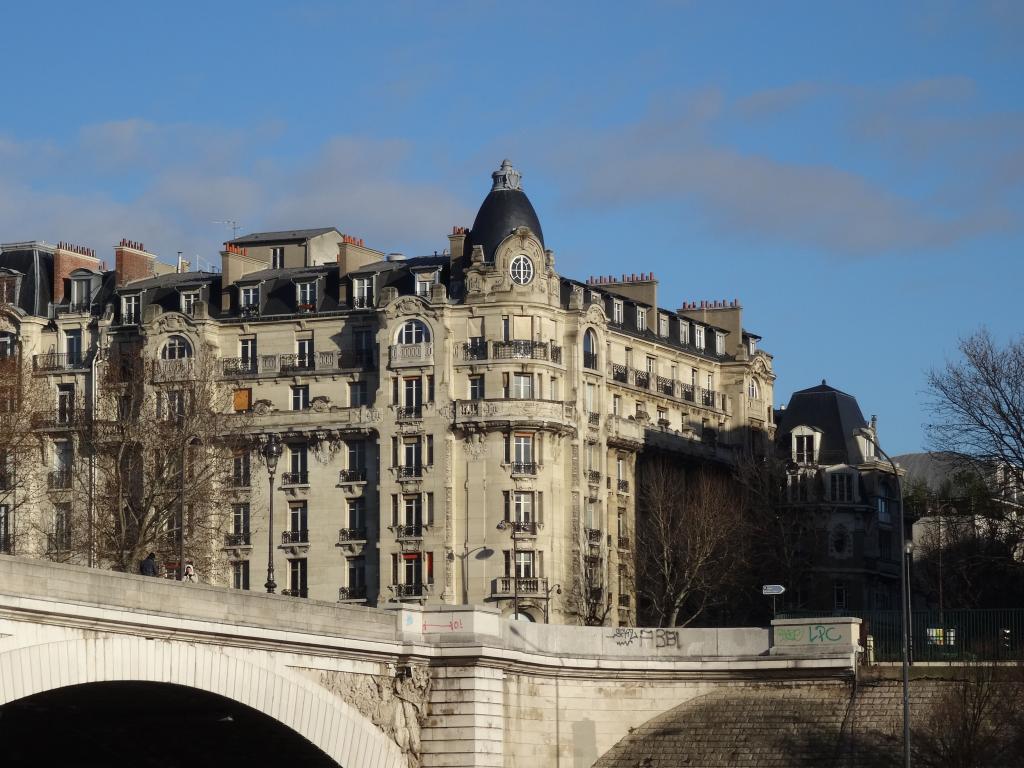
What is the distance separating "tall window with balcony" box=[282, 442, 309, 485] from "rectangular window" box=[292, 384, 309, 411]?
1829 mm

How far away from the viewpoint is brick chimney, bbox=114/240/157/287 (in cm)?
11569

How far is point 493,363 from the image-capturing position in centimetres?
10350

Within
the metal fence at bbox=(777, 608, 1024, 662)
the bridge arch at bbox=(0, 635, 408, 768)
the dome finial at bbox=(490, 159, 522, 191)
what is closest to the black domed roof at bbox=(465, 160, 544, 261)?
the dome finial at bbox=(490, 159, 522, 191)

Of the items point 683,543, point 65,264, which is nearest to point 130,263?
point 65,264

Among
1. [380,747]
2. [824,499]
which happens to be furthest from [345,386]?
[380,747]

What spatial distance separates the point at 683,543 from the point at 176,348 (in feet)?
80.4

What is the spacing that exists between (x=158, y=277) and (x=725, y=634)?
53.2 metres

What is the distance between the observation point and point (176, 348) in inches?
4299

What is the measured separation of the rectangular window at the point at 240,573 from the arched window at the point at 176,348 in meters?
9.79

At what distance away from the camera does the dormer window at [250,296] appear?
11025 centimetres

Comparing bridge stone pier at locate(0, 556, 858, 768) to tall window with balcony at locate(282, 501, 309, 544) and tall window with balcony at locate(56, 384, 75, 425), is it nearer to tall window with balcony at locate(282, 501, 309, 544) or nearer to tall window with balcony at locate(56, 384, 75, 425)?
tall window with balcony at locate(282, 501, 309, 544)

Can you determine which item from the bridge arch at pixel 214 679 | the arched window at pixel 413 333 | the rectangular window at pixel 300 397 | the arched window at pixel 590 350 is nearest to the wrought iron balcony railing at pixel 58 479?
the rectangular window at pixel 300 397

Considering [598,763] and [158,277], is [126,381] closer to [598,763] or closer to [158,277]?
[158,277]

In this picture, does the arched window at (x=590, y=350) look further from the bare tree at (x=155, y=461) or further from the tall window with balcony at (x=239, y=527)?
the tall window with balcony at (x=239, y=527)
